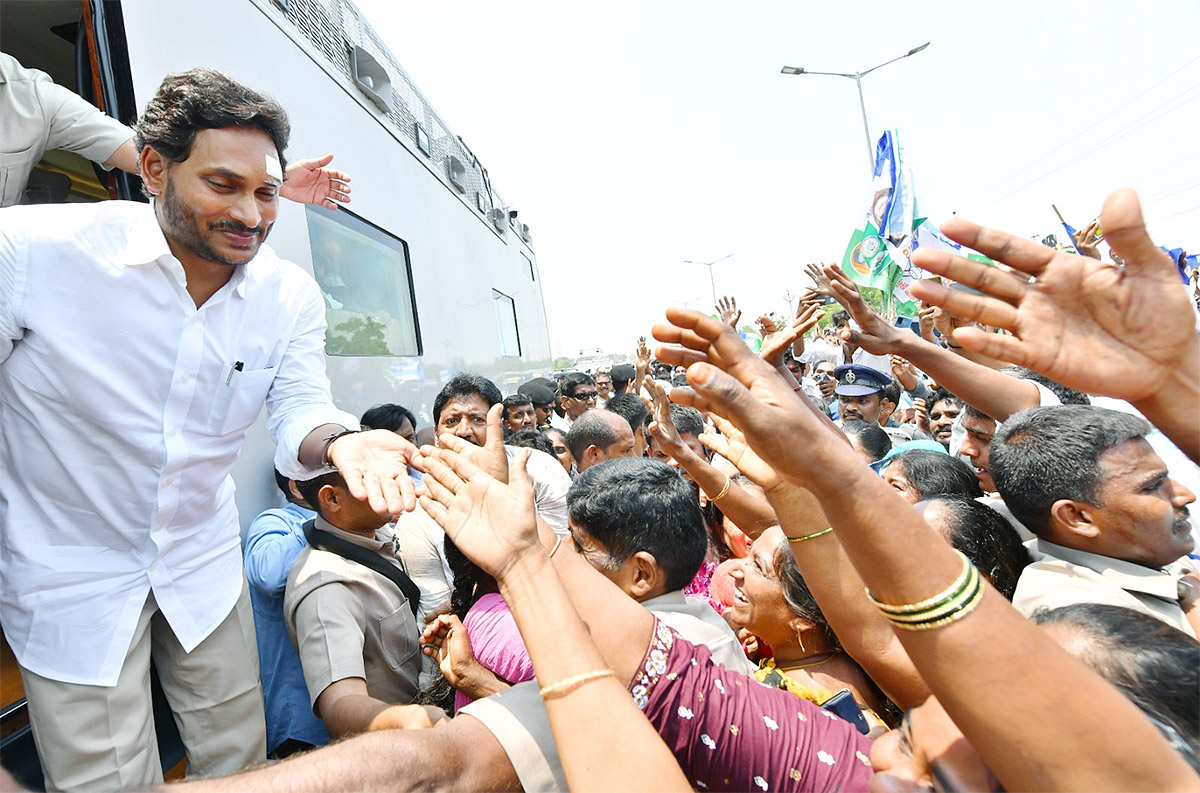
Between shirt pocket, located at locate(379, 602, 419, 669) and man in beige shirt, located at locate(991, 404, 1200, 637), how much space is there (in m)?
1.62

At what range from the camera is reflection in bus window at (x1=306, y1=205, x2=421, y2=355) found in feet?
10.8

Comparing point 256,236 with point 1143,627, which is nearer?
point 1143,627

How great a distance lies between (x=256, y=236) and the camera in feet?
5.62

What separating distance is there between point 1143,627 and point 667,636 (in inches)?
28.1

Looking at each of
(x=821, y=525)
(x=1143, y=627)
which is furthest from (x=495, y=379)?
(x=1143, y=627)

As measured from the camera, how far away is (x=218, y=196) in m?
1.63

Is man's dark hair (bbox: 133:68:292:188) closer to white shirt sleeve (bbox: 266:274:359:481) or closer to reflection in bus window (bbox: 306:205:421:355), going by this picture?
white shirt sleeve (bbox: 266:274:359:481)

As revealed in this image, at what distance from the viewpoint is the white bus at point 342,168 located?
82.1 inches

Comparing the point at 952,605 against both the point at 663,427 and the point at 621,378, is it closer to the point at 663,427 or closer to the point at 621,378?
the point at 663,427

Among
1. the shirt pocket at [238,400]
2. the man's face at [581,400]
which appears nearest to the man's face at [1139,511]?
the shirt pocket at [238,400]

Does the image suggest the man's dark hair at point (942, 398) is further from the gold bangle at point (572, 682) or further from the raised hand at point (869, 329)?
the gold bangle at point (572, 682)

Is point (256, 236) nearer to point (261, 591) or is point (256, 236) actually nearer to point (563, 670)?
point (261, 591)

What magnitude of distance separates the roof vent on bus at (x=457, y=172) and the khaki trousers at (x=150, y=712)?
4927 millimetres

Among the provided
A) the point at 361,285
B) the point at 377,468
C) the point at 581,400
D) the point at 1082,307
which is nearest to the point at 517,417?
the point at 581,400
